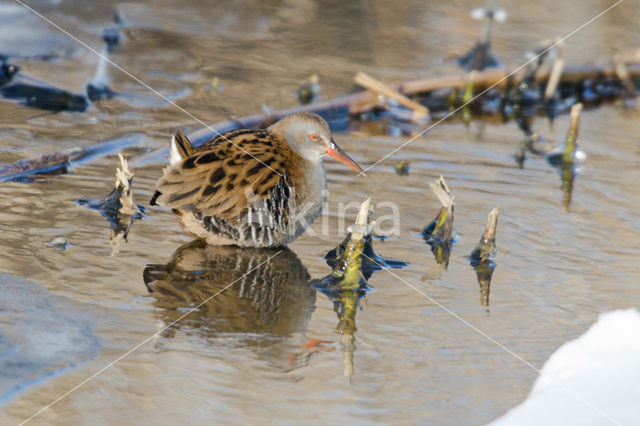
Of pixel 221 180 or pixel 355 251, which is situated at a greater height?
pixel 221 180

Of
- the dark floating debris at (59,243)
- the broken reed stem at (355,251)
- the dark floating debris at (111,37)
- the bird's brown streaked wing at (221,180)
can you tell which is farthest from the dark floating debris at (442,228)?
the dark floating debris at (111,37)

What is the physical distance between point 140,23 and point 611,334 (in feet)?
27.6

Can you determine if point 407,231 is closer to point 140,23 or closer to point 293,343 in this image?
point 293,343

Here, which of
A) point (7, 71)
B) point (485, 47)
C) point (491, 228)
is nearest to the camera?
point (491, 228)

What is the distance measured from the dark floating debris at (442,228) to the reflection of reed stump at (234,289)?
0.96 meters

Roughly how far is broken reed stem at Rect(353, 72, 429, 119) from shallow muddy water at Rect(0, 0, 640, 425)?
341 mm

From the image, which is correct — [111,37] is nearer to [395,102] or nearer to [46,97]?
[46,97]

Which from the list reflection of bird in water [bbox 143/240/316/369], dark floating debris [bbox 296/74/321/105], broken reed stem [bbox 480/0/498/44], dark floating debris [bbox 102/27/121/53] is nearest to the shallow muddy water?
reflection of bird in water [bbox 143/240/316/369]

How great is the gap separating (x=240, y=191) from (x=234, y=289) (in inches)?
25.4

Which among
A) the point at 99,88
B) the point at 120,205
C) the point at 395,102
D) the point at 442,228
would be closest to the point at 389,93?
the point at 395,102

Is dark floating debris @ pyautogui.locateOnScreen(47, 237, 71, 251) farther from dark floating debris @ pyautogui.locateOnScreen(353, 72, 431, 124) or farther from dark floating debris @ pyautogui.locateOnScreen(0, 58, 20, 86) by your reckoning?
dark floating debris @ pyautogui.locateOnScreen(353, 72, 431, 124)

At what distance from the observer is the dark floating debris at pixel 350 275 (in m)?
4.89

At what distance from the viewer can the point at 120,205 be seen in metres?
5.93

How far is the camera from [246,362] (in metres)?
4.23
